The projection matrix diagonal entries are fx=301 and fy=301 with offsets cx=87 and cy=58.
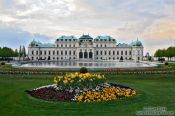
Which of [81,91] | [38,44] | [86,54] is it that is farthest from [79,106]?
[38,44]

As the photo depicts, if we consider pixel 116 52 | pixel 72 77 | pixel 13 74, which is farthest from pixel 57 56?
pixel 72 77

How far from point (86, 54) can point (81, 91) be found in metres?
104

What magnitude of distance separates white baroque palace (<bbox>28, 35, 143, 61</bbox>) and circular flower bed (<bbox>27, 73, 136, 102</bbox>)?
102672 millimetres

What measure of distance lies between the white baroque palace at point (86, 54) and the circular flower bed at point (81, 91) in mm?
102672

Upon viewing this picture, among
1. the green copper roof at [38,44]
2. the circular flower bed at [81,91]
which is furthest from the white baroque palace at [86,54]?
the circular flower bed at [81,91]

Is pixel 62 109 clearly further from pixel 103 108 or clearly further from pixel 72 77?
pixel 72 77

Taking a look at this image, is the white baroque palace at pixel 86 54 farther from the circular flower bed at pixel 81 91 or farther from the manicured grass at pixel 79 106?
the manicured grass at pixel 79 106

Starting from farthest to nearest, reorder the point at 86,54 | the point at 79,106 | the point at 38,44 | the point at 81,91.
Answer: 1. the point at 38,44
2. the point at 86,54
3. the point at 81,91
4. the point at 79,106

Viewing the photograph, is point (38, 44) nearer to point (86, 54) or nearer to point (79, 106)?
point (86, 54)

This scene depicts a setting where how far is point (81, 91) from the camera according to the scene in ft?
49.1

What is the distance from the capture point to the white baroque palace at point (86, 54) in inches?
4742

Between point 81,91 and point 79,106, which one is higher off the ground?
point 81,91

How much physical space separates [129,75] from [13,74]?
10.9 meters

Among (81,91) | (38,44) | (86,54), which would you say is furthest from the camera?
(38,44)
